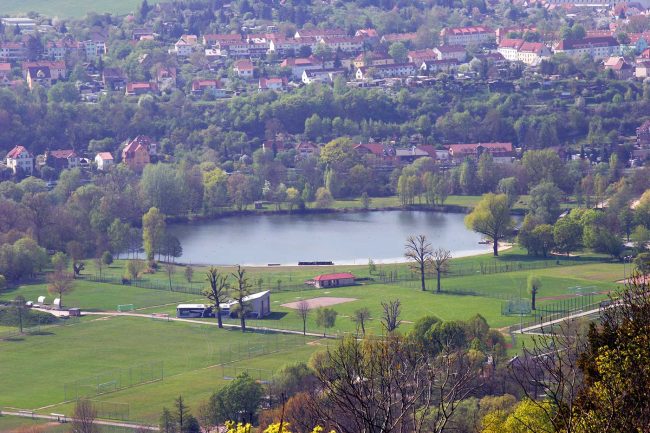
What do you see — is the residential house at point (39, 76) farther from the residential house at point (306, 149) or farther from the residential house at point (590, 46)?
the residential house at point (590, 46)

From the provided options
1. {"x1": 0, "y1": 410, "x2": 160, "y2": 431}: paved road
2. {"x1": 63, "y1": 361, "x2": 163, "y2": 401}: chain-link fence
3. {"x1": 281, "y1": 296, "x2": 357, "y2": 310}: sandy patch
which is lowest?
{"x1": 0, "y1": 410, "x2": 160, "y2": 431}: paved road

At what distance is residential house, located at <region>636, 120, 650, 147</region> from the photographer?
146 ft

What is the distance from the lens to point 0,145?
1763 inches

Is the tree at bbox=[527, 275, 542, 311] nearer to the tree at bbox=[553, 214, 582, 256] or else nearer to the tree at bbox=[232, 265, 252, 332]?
the tree at bbox=[553, 214, 582, 256]

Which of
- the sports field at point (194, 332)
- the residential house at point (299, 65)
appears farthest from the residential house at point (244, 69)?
the sports field at point (194, 332)

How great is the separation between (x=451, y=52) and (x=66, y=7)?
19023 mm

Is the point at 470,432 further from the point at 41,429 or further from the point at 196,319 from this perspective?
the point at 196,319

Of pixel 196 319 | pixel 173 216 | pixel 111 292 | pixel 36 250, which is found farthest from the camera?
pixel 173 216

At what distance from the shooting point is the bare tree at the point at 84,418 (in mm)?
18500

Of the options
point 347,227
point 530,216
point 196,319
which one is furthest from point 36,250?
point 530,216

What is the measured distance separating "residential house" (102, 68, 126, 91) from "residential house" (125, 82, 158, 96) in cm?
79

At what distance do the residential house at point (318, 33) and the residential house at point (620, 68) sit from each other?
10840 mm

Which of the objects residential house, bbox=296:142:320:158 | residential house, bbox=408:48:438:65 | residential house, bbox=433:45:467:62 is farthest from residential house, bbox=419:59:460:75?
residential house, bbox=296:142:320:158

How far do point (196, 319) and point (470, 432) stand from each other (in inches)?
395
